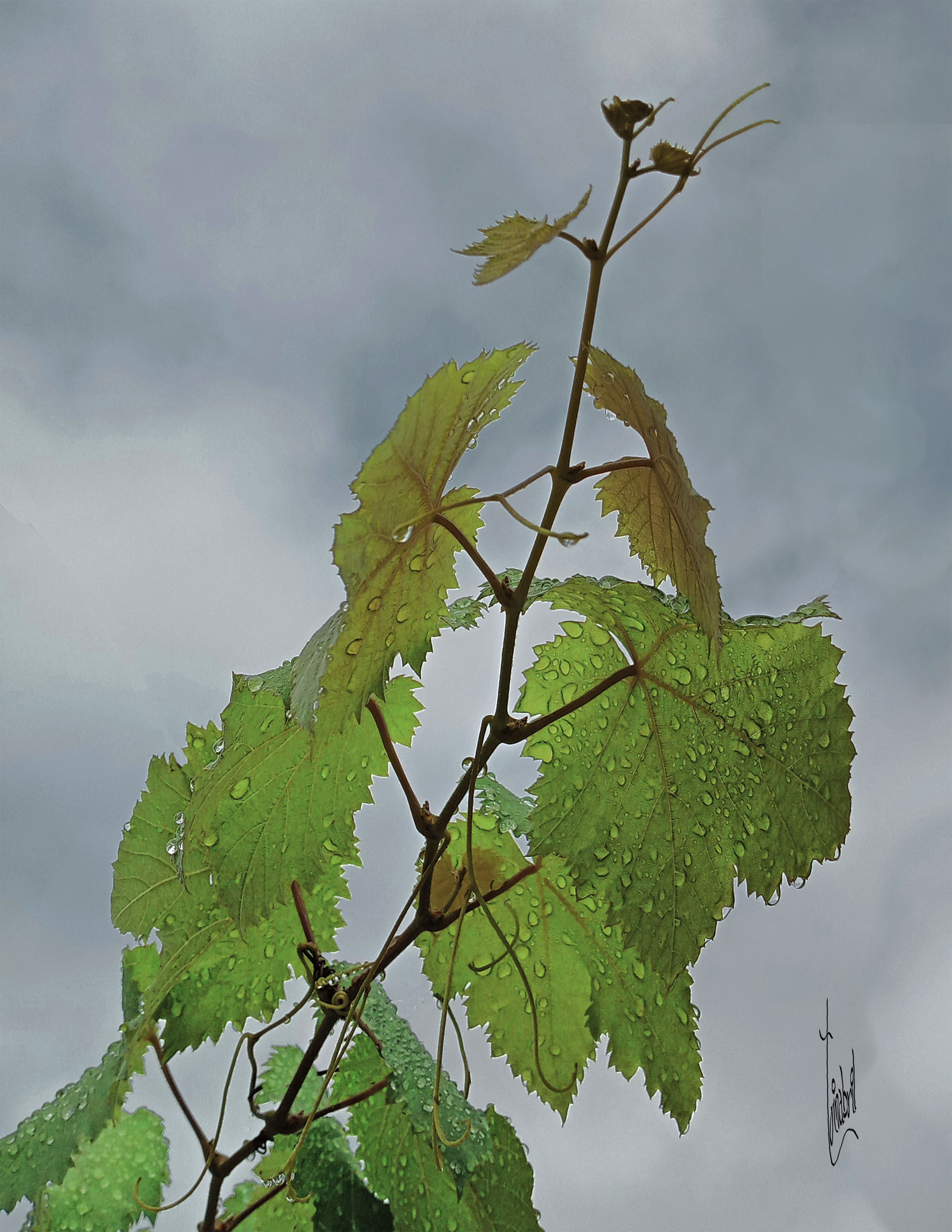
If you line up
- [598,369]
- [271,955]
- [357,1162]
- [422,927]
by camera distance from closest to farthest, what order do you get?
[598,369] < [422,927] < [271,955] < [357,1162]

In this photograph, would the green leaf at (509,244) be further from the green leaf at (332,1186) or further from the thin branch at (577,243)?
the green leaf at (332,1186)

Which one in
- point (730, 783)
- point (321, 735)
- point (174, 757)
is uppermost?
point (174, 757)

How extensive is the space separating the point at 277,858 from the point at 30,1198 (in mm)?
272

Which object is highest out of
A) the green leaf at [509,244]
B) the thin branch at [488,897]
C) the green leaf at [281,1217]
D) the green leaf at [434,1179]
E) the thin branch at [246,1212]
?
the green leaf at [509,244]

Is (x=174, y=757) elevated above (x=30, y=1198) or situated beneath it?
elevated above

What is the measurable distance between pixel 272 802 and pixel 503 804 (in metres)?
0.19

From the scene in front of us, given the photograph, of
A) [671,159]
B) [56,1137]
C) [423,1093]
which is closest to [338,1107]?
[423,1093]

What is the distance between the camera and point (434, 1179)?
63 centimetres

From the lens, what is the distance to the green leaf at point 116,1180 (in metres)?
0.68

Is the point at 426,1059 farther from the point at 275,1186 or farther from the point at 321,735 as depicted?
the point at 321,735

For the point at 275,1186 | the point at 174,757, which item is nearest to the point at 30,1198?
the point at 275,1186

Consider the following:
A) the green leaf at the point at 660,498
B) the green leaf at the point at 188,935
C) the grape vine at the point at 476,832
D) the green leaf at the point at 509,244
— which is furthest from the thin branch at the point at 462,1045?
the green leaf at the point at 509,244

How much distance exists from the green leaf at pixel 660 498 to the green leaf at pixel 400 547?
0.13 ft

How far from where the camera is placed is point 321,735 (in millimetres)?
442
